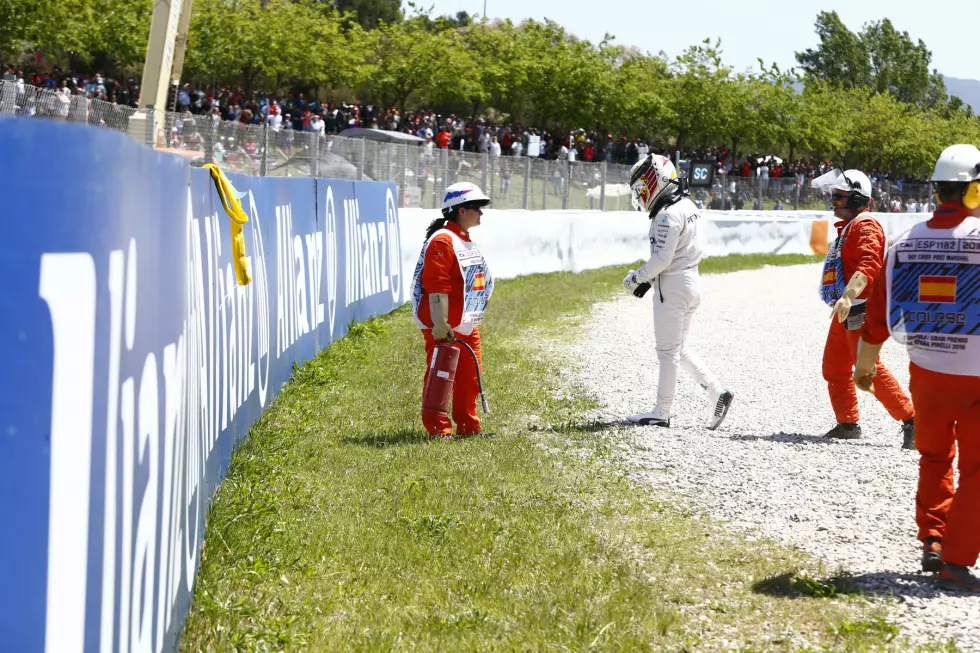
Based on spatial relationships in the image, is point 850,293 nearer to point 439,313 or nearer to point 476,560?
point 439,313

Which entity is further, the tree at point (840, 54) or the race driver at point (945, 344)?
the tree at point (840, 54)

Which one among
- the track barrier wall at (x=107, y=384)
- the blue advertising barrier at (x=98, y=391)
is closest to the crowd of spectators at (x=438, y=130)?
the track barrier wall at (x=107, y=384)

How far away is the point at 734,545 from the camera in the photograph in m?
5.77

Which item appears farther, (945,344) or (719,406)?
(719,406)

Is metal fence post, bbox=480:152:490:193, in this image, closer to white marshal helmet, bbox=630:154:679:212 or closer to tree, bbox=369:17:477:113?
white marshal helmet, bbox=630:154:679:212

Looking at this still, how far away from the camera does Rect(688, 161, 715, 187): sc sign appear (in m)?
37.0

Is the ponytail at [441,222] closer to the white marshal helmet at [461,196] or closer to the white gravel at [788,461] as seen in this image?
the white marshal helmet at [461,196]

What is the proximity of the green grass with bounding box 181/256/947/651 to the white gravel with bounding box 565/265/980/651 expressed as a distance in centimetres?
25

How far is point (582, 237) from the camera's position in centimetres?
2628

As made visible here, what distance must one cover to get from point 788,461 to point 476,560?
306cm

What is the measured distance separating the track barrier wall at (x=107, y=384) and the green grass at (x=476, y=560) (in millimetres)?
290

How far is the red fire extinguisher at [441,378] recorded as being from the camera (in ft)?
26.9

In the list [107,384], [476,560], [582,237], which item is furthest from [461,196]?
[582,237]

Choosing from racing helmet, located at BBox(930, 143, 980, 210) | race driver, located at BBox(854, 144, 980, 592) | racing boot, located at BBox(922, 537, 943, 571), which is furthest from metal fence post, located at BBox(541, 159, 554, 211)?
racing boot, located at BBox(922, 537, 943, 571)
